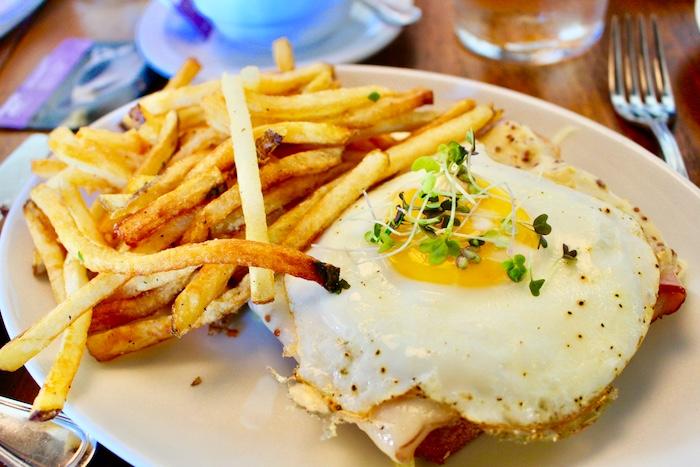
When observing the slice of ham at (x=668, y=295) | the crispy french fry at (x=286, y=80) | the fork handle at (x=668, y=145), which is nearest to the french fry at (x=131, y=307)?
the crispy french fry at (x=286, y=80)

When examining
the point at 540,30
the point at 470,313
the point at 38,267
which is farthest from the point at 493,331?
the point at 540,30

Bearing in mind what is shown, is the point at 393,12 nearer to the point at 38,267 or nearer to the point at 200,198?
the point at 200,198

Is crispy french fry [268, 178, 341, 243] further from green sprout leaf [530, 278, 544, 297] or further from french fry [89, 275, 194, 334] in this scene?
green sprout leaf [530, 278, 544, 297]

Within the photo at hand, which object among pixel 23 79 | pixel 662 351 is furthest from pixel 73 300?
pixel 23 79

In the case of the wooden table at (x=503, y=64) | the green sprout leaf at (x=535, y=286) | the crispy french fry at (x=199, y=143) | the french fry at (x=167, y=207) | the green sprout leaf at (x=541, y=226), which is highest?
the french fry at (x=167, y=207)

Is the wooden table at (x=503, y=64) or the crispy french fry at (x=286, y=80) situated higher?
the crispy french fry at (x=286, y=80)

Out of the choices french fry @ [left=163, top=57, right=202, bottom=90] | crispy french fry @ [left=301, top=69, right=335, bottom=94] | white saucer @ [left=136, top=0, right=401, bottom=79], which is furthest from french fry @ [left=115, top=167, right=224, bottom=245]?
white saucer @ [left=136, top=0, right=401, bottom=79]

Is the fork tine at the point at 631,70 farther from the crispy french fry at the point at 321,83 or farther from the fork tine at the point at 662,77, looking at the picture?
the crispy french fry at the point at 321,83
